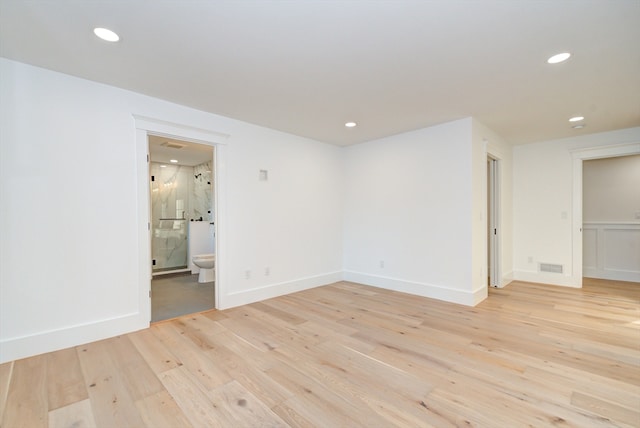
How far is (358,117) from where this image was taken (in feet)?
11.8

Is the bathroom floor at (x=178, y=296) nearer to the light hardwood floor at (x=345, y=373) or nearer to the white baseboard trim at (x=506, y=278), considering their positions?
the light hardwood floor at (x=345, y=373)

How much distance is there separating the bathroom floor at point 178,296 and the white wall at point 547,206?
17.5 feet

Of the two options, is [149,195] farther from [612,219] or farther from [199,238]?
[612,219]

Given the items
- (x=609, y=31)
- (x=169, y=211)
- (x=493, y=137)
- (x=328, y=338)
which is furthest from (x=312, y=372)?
(x=169, y=211)

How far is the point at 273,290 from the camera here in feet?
13.3

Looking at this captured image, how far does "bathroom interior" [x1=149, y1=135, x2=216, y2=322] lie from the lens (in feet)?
17.2

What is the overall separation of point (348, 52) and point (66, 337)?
338cm

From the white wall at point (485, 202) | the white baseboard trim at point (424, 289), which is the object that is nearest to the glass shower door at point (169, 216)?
the white baseboard trim at point (424, 289)

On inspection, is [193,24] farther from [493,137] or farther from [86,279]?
[493,137]

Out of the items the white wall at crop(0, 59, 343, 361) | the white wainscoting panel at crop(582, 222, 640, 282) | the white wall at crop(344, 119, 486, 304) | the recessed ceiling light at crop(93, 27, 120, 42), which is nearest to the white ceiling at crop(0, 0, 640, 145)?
the recessed ceiling light at crop(93, 27, 120, 42)

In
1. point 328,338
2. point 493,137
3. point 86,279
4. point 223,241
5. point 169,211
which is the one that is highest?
point 493,137

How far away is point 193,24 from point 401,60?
1543mm

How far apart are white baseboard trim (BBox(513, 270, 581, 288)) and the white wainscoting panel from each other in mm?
1250

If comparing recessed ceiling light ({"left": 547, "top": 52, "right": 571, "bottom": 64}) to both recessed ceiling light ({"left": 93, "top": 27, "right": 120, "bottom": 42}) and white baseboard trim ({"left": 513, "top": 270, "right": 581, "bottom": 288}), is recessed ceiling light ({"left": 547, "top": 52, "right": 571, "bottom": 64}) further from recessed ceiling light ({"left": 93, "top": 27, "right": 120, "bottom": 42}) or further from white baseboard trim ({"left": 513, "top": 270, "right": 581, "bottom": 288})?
white baseboard trim ({"left": 513, "top": 270, "right": 581, "bottom": 288})
